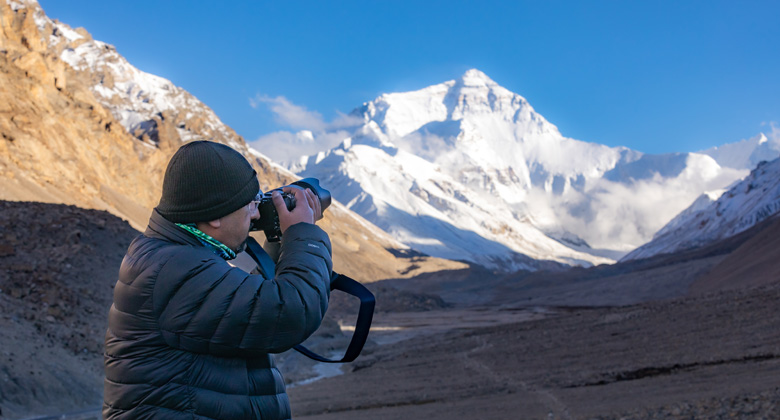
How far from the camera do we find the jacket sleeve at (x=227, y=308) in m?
2.01

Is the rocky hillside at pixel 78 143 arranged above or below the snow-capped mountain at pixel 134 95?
below

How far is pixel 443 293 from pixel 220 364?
78492 mm

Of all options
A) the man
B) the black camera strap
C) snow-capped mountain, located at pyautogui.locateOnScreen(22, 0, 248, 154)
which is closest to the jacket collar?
the man

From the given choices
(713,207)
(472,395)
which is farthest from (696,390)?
(713,207)

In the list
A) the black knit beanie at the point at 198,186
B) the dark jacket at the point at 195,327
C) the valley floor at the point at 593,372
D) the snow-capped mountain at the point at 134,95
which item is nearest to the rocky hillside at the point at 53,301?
the valley floor at the point at 593,372

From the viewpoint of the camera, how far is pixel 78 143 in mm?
43188

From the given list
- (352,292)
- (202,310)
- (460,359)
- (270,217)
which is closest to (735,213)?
(460,359)

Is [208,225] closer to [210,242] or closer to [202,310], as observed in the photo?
[210,242]

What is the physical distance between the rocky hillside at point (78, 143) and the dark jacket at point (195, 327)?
27.9 m

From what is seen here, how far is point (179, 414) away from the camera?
2.05m

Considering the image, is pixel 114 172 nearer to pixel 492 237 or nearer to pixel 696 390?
pixel 696 390

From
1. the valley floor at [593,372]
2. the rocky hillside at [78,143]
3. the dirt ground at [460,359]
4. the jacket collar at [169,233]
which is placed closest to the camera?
the jacket collar at [169,233]

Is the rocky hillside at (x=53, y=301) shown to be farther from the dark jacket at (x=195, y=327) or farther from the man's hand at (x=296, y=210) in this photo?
the man's hand at (x=296, y=210)

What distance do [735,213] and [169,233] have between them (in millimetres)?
99603
